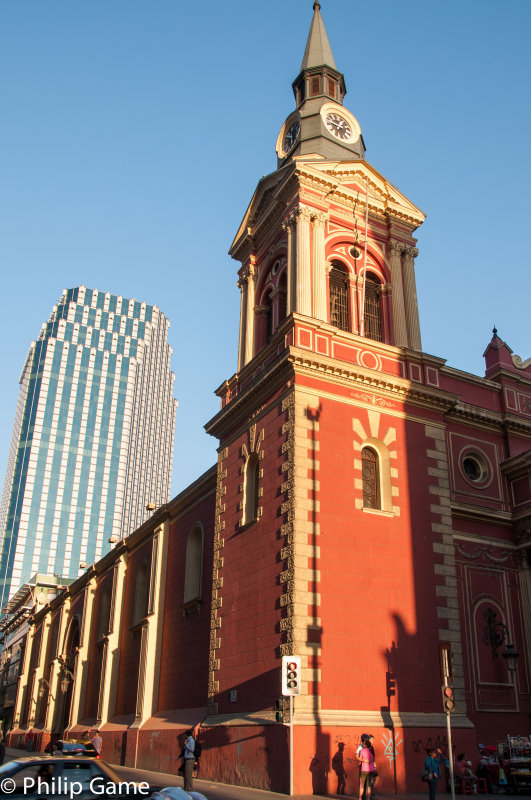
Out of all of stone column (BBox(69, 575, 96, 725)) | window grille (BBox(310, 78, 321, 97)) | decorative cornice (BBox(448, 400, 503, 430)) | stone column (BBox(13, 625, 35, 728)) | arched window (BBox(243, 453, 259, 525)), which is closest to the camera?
arched window (BBox(243, 453, 259, 525))

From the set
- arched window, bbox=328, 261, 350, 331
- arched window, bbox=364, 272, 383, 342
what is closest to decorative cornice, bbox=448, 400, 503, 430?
arched window, bbox=364, 272, 383, 342

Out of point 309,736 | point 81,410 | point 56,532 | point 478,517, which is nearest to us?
point 309,736

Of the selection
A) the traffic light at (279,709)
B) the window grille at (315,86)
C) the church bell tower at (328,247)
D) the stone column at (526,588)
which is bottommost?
the traffic light at (279,709)

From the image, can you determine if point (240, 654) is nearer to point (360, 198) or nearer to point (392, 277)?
point (392, 277)

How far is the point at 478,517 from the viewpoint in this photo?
26.2m

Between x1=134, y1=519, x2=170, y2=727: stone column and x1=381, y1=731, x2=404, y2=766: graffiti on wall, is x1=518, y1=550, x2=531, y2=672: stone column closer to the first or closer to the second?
x1=381, y1=731, x2=404, y2=766: graffiti on wall

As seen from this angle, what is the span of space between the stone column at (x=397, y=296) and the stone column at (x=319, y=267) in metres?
3.49

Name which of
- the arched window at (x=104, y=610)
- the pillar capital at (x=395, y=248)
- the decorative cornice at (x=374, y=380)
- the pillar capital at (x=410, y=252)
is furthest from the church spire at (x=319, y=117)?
the arched window at (x=104, y=610)

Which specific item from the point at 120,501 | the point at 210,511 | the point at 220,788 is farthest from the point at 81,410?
the point at 220,788

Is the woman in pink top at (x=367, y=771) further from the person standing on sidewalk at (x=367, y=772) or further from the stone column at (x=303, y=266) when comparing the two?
the stone column at (x=303, y=266)

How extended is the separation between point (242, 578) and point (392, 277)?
13.3m

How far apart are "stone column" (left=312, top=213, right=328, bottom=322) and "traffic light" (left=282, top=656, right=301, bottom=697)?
11967 mm

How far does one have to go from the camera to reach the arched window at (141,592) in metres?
36.7

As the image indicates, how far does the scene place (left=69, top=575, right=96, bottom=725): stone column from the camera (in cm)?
4172
